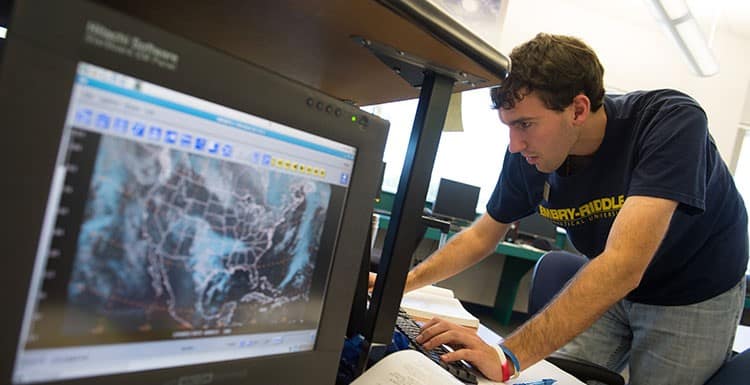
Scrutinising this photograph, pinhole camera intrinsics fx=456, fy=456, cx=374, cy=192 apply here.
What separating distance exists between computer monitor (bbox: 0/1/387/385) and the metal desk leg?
161 inches

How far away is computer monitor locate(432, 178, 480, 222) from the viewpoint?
13.8 ft

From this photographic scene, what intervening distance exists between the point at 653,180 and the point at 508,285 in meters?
3.67

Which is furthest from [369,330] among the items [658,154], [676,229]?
[676,229]

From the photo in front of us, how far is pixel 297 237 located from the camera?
0.45m

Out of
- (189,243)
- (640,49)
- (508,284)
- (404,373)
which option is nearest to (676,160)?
(404,373)

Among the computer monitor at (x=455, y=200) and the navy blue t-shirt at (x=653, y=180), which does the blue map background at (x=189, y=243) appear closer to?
the navy blue t-shirt at (x=653, y=180)

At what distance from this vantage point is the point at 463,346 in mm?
827

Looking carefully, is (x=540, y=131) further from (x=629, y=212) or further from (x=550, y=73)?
(x=629, y=212)

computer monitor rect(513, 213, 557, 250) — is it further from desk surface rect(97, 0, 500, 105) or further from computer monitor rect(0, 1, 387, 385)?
computer monitor rect(0, 1, 387, 385)

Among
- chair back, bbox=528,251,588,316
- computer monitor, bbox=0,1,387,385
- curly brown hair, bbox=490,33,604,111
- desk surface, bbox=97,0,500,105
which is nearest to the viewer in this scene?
computer monitor, bbox=0,1,387,385

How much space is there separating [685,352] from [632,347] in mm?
158

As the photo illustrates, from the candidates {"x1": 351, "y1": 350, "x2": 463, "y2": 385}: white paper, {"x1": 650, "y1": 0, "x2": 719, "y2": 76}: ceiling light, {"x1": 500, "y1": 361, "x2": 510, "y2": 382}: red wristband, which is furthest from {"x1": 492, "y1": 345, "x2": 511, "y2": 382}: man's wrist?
{"x1": 650, "y1": 0, "x2": 719, "y2": 76}: ceiling light

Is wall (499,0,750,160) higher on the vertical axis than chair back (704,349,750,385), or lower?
higher

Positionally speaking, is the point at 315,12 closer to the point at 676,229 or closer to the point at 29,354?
the point at 29,354
